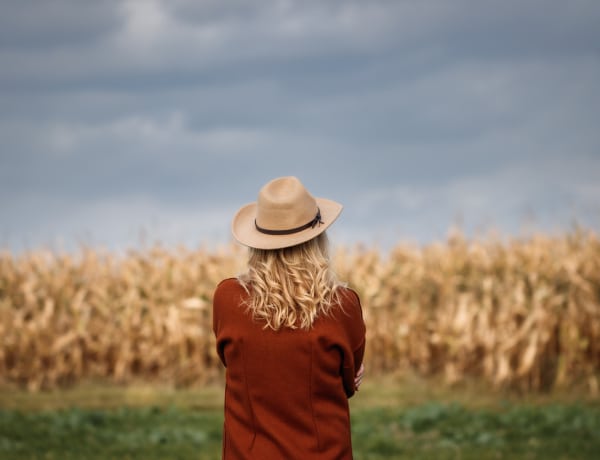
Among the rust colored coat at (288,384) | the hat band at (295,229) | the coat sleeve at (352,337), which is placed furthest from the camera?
the hat band at (295,229)

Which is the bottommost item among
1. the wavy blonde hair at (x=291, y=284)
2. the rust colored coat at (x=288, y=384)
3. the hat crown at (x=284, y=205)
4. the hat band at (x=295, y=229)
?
the rust colored coat at (x=288, y=384)

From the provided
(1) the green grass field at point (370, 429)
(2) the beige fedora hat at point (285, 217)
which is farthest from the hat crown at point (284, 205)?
(1) the green grass field at point (370, 429)

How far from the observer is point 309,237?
326 centimetres

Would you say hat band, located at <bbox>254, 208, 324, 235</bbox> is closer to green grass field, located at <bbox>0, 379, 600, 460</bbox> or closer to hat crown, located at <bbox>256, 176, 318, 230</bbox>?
hat crown, located at <bbox>256, 176, 318, 230</bbox>

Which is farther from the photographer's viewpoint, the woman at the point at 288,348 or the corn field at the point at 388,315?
the corn field at the point at 388,315

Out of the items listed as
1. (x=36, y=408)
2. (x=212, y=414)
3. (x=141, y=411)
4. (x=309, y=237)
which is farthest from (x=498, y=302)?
(x=309, y=237)

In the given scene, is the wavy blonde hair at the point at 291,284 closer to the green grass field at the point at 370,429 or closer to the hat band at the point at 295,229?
the hat band at the point at 295,229

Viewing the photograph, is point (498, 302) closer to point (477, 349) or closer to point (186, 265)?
point (477, 349)

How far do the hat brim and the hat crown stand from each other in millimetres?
56

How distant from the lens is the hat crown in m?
3.38

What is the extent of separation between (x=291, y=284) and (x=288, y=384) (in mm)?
409

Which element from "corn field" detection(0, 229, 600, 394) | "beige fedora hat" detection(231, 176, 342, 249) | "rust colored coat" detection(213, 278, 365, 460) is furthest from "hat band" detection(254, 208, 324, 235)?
"corn field" detection(0, 229, 600, 394)

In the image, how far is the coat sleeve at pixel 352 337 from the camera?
3232 mm

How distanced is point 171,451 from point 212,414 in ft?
6.83
